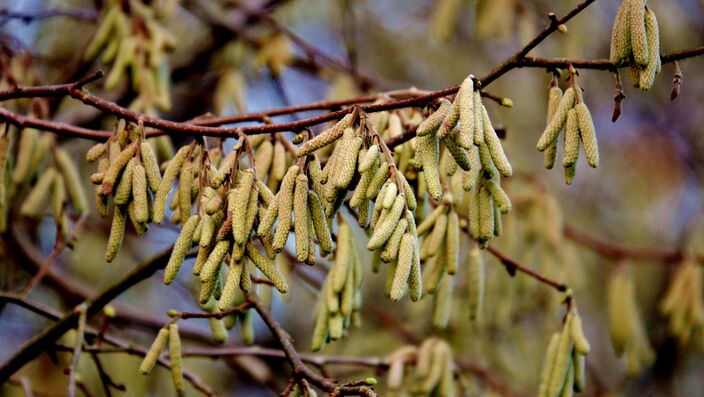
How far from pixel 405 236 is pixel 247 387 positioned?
321 cm

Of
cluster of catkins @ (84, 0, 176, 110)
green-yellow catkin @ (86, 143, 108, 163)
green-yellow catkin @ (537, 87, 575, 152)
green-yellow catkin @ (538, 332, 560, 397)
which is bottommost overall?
green-yellow catkin @ (538, 332, 560, 397)

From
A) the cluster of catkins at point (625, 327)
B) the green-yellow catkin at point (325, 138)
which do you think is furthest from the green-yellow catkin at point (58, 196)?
the cluster of catkins at point (625, 327)

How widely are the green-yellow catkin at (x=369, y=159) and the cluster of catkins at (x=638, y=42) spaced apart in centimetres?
34

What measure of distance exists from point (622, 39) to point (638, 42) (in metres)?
0.02

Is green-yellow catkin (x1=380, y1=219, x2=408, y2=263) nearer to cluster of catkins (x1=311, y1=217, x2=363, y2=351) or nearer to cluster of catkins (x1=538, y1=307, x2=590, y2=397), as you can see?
cluster of catkins (x1=311, y1=217, x2=363, y2=351)

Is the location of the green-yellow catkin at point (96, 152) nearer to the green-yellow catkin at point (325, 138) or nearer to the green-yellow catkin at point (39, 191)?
the green-yellow catkin at point (325, 138)

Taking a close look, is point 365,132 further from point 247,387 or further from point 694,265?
point 247,387

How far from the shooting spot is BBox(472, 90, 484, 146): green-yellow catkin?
1.07 m

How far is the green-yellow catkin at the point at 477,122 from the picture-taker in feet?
3.51

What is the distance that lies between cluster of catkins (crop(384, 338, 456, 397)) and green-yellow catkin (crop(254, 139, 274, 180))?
2.01 ft

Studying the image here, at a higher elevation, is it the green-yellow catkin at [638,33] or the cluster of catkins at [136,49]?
the cluster of catkins at [136,49]

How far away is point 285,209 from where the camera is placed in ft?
3.69

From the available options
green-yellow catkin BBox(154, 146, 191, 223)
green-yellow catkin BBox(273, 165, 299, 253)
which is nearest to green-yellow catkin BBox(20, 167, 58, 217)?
green-yellow catkin BBox(154, 146, 191, 223)

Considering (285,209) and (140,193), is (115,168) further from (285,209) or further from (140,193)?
(285,209)
